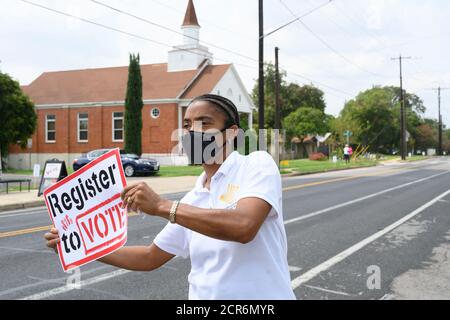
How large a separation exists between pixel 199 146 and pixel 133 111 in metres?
36.7

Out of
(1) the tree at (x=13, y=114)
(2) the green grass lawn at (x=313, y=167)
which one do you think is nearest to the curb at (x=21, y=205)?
(2) the green grass lawn at (x=313, y=167)

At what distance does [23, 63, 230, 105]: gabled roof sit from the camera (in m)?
44.3

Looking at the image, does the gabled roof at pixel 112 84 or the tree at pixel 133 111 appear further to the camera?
the gabled roof at pixel 112 84

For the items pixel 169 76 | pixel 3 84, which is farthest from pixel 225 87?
pixel 3 84

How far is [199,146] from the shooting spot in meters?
2.18

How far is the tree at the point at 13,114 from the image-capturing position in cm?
3516

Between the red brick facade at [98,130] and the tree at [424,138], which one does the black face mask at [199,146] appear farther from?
the tree at [424,138]

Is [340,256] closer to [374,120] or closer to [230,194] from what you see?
[230,194]

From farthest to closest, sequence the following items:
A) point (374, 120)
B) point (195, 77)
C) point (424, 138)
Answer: point (424, 138), point (374, 120), point (195, 77)

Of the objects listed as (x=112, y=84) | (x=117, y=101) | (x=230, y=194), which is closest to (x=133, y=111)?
(x=117, y=101)

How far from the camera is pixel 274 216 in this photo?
6.88 feet

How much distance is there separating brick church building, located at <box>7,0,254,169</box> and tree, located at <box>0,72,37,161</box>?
9501 millimetres

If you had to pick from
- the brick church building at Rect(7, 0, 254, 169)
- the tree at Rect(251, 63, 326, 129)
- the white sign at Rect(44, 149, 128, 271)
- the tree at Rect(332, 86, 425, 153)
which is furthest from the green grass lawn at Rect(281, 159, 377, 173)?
the tree at Rect(251, 63, 326, 129)

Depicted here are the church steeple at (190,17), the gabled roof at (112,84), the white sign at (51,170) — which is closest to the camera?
the white sign at (51,170)
